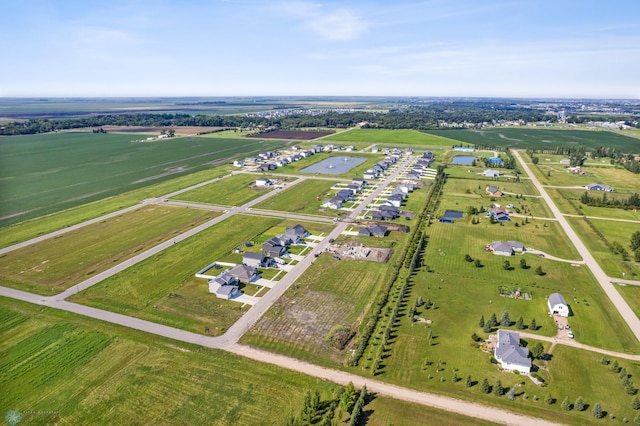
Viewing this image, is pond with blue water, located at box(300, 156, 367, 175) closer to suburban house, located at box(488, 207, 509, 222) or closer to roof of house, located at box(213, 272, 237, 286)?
suburban house, located at box(488, 207, 509, 222)

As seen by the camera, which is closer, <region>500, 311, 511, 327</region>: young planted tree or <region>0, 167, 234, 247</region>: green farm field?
<region>500, 311, 511, 327</region>: young planted tree

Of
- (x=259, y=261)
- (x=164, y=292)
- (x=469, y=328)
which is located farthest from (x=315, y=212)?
(x=469, y=328)

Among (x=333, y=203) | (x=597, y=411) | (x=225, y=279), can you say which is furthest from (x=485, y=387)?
(x=333, y=203)

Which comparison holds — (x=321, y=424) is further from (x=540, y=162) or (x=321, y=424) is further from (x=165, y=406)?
(x=540, y=162)

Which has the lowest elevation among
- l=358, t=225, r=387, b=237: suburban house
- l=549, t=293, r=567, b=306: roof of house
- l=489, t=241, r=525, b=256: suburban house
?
l=549, t=293, r=567, b=306: roof of house

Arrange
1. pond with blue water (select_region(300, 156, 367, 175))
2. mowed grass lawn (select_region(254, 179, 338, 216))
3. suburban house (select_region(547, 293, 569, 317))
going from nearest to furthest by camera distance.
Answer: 1. suburban house (select_region(547, 293, 569, 317))
2. mowed grass lawn (select_region(254, 179, 338, 216))
3. pond with blue water (select_region(300, 156, 367, 175))

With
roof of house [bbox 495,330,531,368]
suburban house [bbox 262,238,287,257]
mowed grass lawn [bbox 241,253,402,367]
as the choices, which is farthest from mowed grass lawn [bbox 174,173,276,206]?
roof of house [bbox 495,330,531,368]

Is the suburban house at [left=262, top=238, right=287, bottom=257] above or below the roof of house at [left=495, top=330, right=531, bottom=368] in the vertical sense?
above

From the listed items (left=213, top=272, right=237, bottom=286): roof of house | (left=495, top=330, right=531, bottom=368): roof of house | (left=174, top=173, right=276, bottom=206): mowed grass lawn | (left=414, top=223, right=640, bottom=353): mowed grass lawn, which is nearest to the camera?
(left=495, top=330, right=531, bottom=368): roof of house
